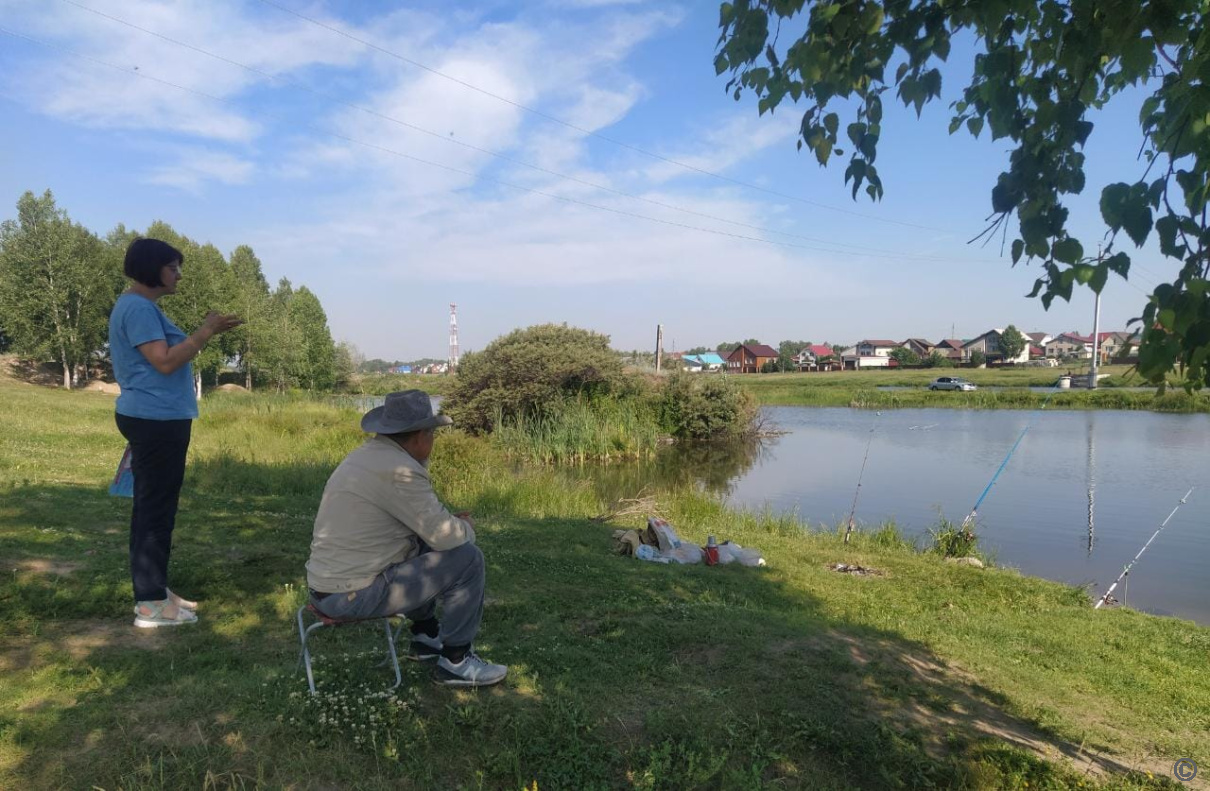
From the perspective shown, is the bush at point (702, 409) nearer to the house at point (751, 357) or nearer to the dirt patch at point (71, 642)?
the dirt patch at point (71, 642)

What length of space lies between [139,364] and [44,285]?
127 feet

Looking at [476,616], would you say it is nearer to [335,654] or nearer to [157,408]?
[335,654]

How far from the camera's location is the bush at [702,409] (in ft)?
90.0

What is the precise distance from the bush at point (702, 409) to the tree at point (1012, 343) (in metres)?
80.8

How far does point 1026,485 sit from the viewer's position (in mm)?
17125

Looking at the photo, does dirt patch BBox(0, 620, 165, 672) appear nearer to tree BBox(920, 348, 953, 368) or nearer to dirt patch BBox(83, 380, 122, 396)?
dirt patch BBox(83, 380, 122, 396)

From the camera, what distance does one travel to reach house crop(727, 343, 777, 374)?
349 ft

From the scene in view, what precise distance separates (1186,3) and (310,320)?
6150 centimetres

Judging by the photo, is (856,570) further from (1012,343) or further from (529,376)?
(1012,343)

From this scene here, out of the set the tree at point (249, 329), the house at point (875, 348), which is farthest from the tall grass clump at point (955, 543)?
the house at point (875, 348)

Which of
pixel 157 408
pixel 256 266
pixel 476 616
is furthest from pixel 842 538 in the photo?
pixel 256 266

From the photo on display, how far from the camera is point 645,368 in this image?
2852 cm

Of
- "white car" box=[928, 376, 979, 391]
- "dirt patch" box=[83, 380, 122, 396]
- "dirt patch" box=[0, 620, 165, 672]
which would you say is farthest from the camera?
"white car" box=[928, 376, 979, 391]

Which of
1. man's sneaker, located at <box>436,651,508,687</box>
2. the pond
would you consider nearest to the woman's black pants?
man's sneaker, located at <box>436,651,508,687</box>
